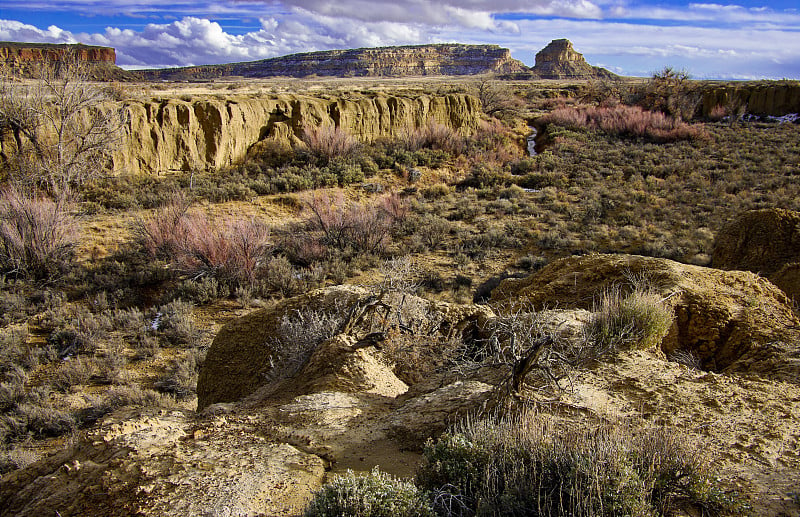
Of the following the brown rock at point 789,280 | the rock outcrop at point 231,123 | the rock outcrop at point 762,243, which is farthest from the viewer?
the rock outcrop at point 231,123

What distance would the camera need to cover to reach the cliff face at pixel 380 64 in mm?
84875

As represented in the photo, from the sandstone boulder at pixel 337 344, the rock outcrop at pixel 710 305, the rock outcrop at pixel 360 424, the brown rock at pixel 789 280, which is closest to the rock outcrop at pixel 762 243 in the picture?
the brown rock at pixel 789 280

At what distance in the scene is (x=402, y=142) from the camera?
1875 centimetres

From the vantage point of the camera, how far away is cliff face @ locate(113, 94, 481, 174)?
1320 cm

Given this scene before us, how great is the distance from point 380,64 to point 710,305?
10016 centimetres

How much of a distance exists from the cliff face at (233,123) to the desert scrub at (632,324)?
1350cm

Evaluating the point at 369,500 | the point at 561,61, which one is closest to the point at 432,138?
the point at 369,500

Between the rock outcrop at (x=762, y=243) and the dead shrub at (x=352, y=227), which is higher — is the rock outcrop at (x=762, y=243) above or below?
above

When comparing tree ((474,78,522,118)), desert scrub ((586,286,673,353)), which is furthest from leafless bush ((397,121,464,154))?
desert scrub ((586,286,673,353))

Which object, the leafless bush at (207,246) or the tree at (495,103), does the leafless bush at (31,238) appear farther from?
the tree at (495,103)

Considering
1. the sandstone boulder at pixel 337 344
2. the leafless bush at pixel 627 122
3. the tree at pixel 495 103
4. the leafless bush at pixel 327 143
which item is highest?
the tree at pixel 495 103

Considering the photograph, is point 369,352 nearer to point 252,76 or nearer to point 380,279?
point 380,279

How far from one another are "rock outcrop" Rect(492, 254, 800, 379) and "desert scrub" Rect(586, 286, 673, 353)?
1.43 ft

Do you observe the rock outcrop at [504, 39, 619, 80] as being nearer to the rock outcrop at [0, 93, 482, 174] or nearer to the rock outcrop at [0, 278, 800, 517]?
the rock outcrop at [0, 93, 482, 174]
